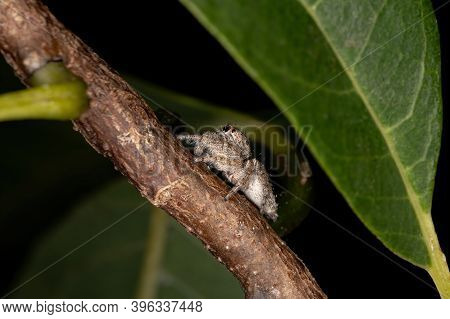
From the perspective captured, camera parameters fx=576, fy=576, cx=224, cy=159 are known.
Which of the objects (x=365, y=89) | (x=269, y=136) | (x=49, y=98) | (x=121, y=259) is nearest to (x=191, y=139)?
(x=269, y=136)

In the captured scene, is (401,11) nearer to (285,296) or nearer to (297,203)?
(297,203)

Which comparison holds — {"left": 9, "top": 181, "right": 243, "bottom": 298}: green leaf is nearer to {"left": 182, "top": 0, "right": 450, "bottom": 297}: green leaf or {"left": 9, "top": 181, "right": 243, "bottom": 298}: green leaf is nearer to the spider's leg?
the spider's leg

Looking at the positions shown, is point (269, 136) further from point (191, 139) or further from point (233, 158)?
point (191, 139)

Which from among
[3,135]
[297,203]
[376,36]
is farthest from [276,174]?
[3,135]

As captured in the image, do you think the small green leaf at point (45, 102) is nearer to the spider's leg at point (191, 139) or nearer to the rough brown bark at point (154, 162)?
the rough brown bark at point (154, 162)

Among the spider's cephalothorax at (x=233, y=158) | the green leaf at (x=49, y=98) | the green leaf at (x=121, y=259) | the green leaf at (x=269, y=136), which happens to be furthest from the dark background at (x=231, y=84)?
the green leaf at (x=49, y=98)
